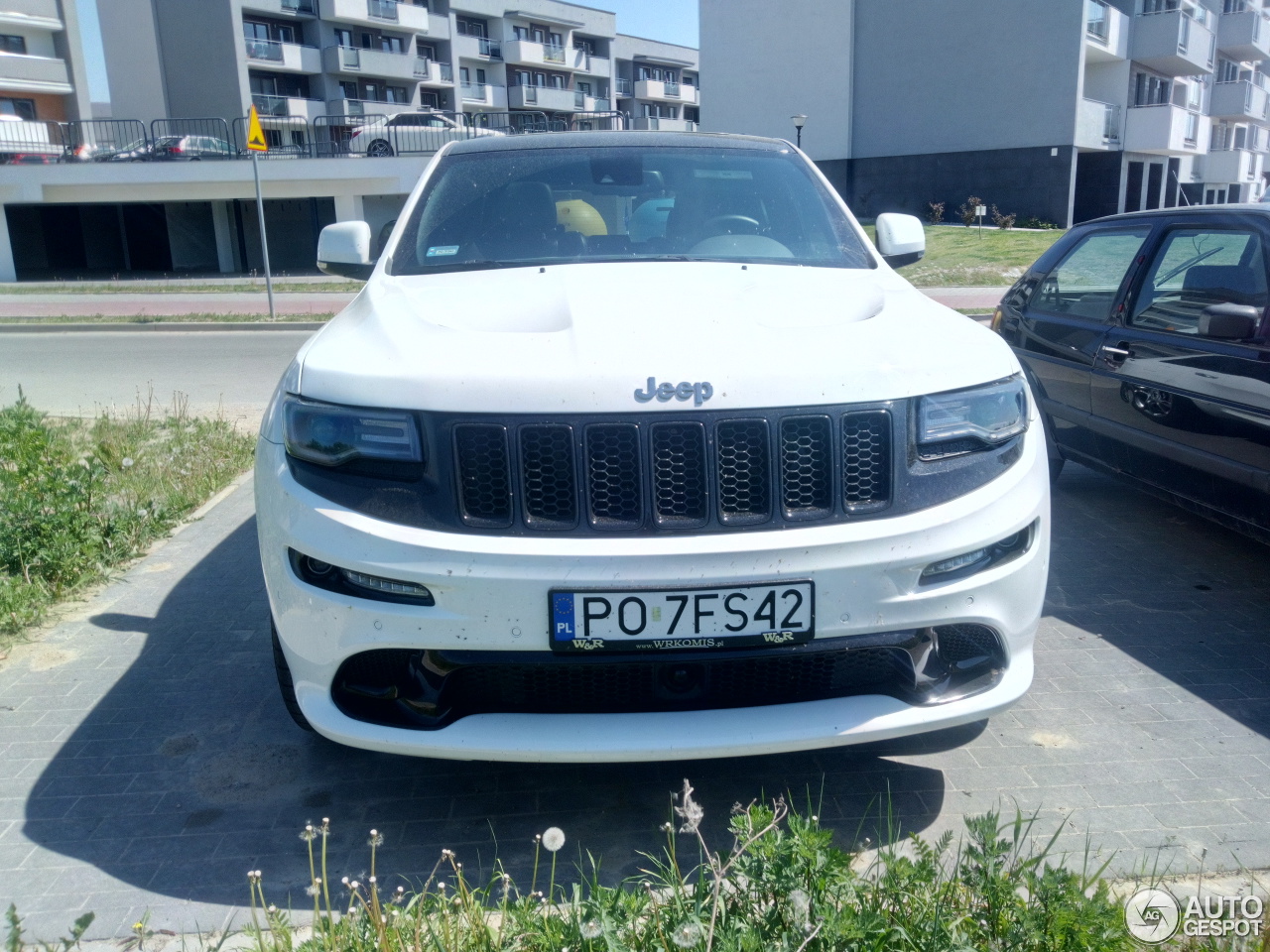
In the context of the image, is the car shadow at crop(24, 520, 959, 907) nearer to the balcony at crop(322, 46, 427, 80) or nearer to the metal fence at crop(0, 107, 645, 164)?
the metal fence at crop(0, 107, 645, 164)

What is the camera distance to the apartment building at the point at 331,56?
48.9 meters

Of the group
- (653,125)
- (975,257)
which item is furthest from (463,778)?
(653,125)

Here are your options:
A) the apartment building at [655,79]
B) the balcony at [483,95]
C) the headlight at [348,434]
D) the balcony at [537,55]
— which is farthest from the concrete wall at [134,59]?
the headlight at [348,434]

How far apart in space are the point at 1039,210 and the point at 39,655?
3512 centimetres

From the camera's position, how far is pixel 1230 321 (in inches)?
157

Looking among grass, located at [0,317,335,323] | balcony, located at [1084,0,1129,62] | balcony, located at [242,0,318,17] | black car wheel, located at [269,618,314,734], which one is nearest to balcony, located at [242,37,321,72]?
balcony, located at [242,0,318,17]

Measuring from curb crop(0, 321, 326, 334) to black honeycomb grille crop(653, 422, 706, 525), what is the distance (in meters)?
14.4

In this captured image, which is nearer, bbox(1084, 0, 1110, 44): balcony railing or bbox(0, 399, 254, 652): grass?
bbox(0, 399, 254, 652): grass

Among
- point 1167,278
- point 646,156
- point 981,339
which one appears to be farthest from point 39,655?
point 1167,278

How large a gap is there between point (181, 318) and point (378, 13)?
137 feet

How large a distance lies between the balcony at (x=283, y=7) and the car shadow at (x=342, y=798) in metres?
52.3

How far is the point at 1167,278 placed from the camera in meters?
4.73

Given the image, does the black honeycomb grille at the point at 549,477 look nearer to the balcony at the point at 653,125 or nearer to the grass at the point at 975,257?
the balcony at the point at 653,125

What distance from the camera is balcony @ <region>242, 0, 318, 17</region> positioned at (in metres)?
48.6
